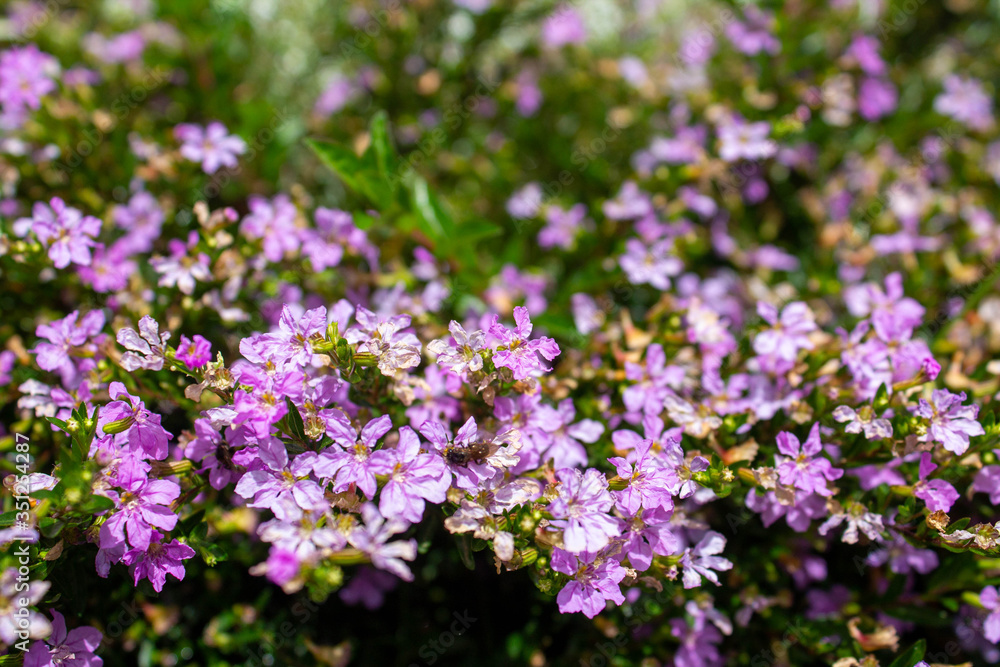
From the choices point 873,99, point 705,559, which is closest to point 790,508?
point 705,559

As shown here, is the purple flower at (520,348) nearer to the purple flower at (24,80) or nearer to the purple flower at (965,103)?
the purple flower at (24,80)

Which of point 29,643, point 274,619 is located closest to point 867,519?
point 274,619

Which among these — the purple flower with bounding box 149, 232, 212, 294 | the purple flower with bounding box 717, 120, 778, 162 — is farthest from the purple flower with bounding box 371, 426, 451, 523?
the purple flower with bounding box 717, 120, 778, 162

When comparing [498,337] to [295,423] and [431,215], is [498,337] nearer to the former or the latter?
[295,423]

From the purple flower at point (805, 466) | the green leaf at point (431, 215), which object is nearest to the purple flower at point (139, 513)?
the green leaf at point (431, 215)

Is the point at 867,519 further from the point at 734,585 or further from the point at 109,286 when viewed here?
the point at 109,286

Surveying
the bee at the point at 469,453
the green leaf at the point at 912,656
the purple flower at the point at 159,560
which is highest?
the bee at the point at 469,453
